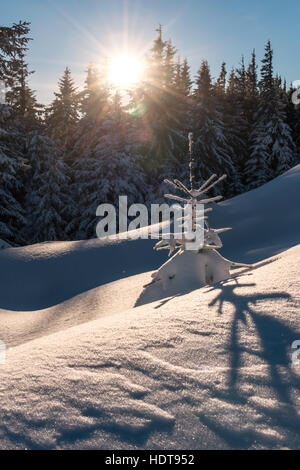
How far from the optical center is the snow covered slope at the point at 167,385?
1.57 m

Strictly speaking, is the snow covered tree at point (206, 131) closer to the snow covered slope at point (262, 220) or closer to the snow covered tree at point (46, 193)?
the snow covered tree at point (46, 193)

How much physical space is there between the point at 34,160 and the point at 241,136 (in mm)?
18950

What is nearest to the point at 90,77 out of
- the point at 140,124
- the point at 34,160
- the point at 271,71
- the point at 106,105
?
the point at 106,105

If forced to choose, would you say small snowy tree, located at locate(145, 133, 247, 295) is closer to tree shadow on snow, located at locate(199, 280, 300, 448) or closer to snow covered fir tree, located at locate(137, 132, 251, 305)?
snow covered fir tree, located at locate(137, 132, 251, 305)

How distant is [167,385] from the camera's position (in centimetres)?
192

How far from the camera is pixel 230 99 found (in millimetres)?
31375

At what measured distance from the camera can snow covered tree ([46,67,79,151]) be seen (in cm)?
2572

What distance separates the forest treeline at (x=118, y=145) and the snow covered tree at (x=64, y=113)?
76mm

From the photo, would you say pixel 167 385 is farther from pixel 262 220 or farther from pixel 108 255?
pixel 262 220

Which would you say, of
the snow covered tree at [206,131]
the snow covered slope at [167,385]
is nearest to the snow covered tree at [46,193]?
the snow covered tree at [206,131]
